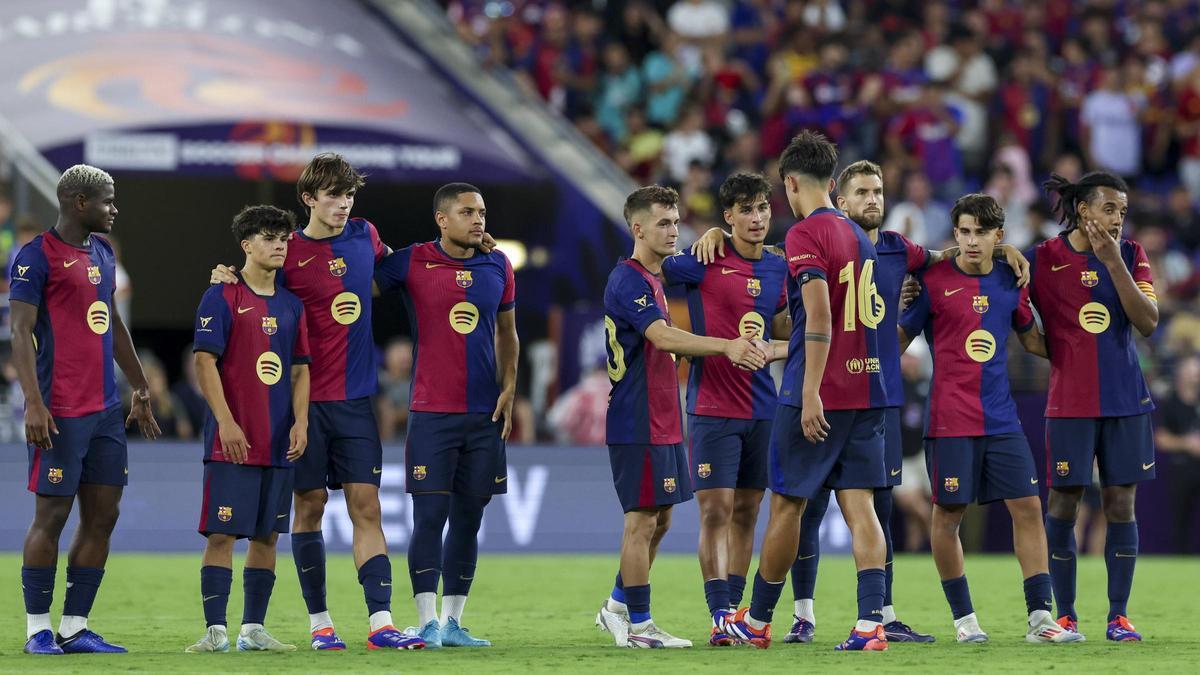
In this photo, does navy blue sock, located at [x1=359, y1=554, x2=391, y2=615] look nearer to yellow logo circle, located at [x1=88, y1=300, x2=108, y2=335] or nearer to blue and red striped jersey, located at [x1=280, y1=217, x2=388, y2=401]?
blue and red striped jersey, located at [x1=280, y1=217, x2=388, y2=401]

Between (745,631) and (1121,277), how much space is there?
2673mm

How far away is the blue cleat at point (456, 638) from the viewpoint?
9.55 m

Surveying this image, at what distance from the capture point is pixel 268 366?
30.7ft

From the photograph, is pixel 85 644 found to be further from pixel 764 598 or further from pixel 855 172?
pixel 855 172

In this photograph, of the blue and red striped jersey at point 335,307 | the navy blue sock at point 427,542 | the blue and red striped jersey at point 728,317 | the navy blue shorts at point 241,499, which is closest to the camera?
the navy blue shorts at point 241,499

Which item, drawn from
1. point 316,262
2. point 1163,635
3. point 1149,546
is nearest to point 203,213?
point 1149,546

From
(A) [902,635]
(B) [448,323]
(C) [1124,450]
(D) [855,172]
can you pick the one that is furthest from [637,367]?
(C) [1124,450]

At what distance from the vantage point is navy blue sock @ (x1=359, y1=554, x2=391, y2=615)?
9367 millimetres

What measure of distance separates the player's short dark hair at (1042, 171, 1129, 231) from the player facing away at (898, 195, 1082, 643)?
0.44 meters

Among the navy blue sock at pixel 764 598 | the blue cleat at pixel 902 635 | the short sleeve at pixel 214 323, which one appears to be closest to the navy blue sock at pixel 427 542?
the short sleeve at pixel 214 323

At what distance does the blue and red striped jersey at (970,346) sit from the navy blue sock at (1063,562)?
0.60m

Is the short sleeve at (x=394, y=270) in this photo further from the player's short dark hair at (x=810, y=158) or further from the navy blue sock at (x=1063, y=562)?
the navy blue sock at (x=1063, y=562)

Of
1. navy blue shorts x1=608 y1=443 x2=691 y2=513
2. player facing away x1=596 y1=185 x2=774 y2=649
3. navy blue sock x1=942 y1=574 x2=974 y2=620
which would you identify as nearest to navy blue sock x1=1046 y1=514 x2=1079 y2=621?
navy blue sock x1=942 y1=574 x2=974 y2=620

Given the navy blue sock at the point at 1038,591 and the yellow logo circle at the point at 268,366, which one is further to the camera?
the navy blue sock at the point at 1038,591
